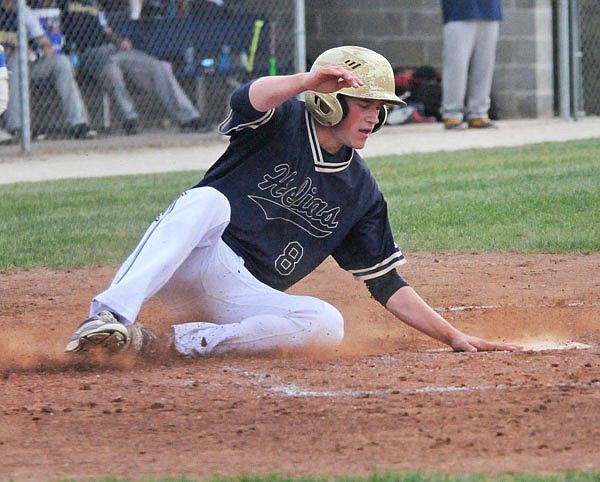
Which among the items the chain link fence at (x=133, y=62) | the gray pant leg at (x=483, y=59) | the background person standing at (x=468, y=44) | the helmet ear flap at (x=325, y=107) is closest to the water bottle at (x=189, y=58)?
the chain link fence at (x=133, y=62)

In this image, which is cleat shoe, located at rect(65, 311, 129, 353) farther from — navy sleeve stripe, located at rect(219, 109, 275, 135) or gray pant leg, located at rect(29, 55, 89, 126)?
gray pant leg, located at rect(29, 55, 89, 126)

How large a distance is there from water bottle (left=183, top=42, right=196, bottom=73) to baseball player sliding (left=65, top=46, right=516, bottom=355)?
952cm

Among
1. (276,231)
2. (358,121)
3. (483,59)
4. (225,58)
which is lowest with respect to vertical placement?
(483,59)

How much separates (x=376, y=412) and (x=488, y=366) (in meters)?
0.83

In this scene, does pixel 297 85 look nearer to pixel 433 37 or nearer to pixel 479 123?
pixel 479 123

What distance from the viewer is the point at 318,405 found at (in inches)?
163

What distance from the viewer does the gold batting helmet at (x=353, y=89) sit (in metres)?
4.76

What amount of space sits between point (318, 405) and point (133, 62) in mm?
10289

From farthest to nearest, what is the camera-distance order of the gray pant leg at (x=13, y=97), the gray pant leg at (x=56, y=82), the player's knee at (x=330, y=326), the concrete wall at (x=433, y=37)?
the concrete wall at (x=433, y=37)
the gray pant leg at (x=56, y=82)
the gray pant leg at (x=13, y=97)
the player's knee at (x=330, y=326)

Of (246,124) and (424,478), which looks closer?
(424,478)

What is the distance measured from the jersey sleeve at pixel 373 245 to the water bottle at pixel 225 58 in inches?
375

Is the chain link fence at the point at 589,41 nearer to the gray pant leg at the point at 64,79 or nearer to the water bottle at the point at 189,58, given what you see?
the water bottle at the point at 189,58

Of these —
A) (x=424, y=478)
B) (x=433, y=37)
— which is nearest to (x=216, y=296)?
(x=424, y=478)

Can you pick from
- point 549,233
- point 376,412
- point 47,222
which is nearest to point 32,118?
point 47,222
